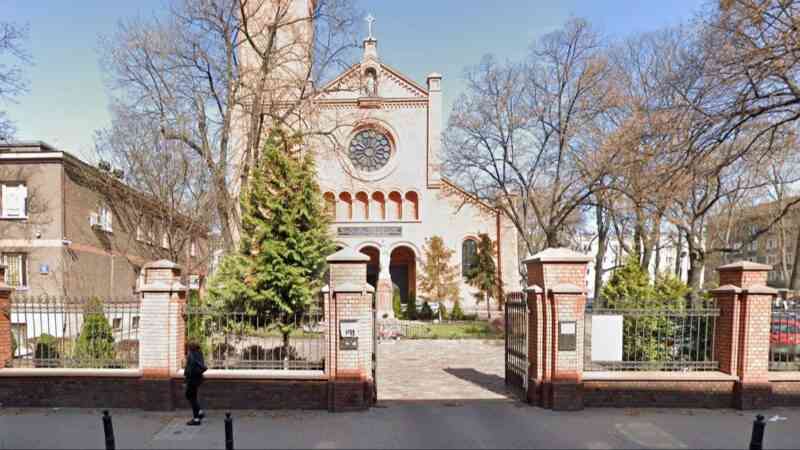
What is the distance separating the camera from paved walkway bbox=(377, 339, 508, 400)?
985 centimetres

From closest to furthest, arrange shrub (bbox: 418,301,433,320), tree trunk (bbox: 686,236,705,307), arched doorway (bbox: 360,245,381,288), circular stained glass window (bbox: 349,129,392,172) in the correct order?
tree trunk (bbox: 686,236,705,307)
shrub (bbox: 418,301,433,320)
arched doorway (bbox: 360,245,381,288)
circular stained glass window (bbox: 349,129,392,172)

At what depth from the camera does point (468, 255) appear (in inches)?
1195

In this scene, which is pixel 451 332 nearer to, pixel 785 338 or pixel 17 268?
pixel 785 338

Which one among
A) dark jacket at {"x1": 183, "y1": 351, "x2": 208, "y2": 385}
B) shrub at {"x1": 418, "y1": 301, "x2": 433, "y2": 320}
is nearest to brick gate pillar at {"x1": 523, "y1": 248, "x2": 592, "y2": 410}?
dark jacket at {"x1": 183, "y1": 351, "x2": 208, "y2": 385}

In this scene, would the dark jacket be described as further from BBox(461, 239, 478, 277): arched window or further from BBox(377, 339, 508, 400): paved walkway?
BBox(461, 239, 478, 277): arched window

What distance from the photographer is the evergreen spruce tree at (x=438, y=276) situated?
29.0 meters

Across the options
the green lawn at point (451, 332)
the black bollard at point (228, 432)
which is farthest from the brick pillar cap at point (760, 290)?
the green lawn at point (451, 332)

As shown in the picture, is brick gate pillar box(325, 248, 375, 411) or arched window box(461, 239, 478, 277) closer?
brick gate pillar box(325, 248, 375, 411)

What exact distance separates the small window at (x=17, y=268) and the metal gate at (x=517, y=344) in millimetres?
18420

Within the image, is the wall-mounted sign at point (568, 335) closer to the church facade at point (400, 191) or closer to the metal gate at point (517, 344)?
the metal gate at point (517, 344)

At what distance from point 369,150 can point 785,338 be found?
86.3 feet

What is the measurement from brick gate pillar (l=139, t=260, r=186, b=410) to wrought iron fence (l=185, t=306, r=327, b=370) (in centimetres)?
50

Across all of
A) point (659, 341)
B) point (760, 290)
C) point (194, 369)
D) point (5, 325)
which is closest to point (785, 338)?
point (659, 341)

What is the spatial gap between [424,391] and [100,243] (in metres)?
17.0
